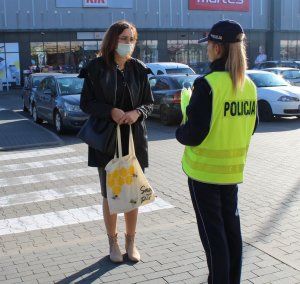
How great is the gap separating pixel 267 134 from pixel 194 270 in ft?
27.4

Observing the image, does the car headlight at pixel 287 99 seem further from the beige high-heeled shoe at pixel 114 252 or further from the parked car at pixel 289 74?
the beige high-heeled shoe at pixel 114 252

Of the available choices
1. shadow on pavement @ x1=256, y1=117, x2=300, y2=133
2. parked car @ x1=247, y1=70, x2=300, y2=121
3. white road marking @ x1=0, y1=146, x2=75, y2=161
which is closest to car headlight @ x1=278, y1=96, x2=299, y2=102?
parked car @ x1=247, y1=70, x2=300, y2=121

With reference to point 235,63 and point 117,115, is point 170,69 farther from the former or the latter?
point 235,63

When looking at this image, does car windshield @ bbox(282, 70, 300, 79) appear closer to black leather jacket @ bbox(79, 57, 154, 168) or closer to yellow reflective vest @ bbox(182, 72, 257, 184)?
black leather jacket @ bbox(79, 57, 154, 168)

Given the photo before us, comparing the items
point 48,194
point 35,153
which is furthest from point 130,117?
point 35,153

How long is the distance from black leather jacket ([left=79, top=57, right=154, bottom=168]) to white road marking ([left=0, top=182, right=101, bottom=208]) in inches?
108

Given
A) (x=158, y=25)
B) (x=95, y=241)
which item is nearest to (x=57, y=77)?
(x=95, y=241)

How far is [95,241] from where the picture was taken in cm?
481

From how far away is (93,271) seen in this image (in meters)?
4.07

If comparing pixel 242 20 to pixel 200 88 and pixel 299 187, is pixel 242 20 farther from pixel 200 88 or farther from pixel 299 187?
pixel 200 88

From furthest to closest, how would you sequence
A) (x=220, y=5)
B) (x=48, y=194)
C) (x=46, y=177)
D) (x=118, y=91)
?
(x=220, y=5) → (x=46, y=177) → (x=48, y=194) → (x=118, y=91)

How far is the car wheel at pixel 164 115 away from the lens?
14.1m

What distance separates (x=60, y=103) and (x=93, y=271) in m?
9.31

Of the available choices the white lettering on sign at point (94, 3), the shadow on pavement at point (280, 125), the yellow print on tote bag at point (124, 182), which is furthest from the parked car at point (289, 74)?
the white lettering on sign at point (94, 3)
